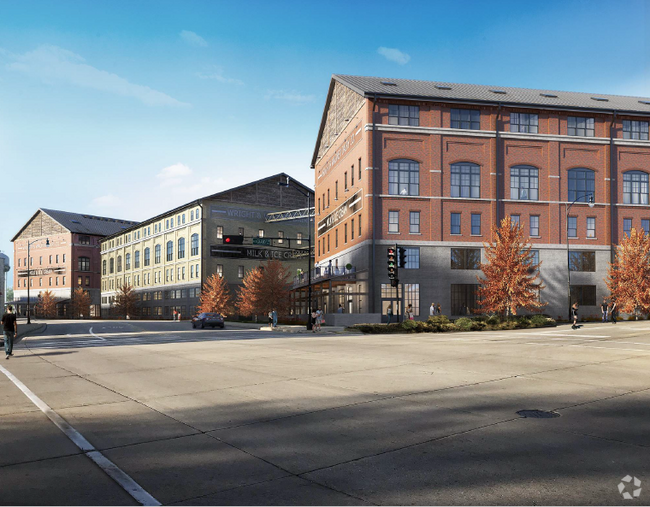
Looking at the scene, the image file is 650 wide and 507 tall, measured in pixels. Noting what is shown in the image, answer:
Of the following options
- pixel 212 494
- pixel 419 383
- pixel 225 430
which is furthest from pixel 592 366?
pixel 212 494

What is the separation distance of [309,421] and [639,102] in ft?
213

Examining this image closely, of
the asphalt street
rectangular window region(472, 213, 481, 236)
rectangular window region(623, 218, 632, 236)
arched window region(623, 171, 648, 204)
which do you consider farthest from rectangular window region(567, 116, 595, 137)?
the asphalt street

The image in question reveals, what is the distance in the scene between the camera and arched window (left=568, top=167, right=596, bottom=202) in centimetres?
5597

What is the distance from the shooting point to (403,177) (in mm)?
53312

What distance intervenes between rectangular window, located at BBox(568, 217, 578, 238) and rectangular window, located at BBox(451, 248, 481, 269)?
9.51 meters

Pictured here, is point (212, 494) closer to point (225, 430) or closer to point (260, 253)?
point (225, 430)

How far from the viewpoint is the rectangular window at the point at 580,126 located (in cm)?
5619

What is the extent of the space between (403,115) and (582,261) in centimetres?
2196

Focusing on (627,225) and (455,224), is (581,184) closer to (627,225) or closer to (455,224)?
(627,225)

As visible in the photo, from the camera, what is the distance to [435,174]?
53562 millimetres

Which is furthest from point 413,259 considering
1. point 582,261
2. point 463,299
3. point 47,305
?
point 47,305

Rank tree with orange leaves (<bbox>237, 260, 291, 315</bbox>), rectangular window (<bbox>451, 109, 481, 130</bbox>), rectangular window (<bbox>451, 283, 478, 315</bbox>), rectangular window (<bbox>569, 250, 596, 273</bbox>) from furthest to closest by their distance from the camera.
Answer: tree with orange leaves (<bbox>237, 260, 291, 315</bbox>) < rectangular window (<bbox>569, 250, 596, 273</bbox>) < rectangular window (<bbox>451, 109, 481, 130</bbox>) < rectangular window (<bbox>451, 283, 478, 315</bbox>)

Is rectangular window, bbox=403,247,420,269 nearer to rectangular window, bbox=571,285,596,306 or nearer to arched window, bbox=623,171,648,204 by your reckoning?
rectangular window, bbox=571,285,596,306

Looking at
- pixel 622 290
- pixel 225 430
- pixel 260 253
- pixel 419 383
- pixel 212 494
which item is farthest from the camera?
pixel 260 253
